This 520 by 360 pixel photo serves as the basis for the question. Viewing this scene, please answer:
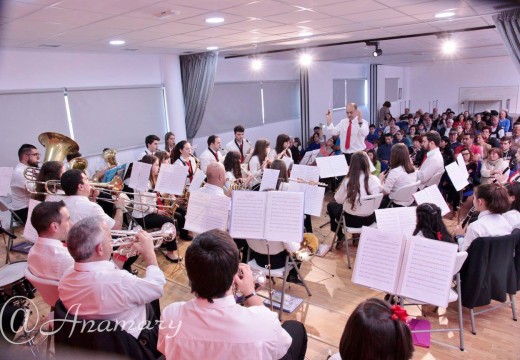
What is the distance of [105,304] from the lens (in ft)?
5.89

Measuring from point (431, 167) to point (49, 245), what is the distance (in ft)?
14.8

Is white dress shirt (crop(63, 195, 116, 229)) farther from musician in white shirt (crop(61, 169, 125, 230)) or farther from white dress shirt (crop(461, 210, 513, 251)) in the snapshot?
white dress shirt (crop(461, 210, 513, 251))

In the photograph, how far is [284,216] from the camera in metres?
2.82

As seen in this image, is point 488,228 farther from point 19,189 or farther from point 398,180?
point 19,189

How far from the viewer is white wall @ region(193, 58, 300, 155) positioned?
26.8 feet

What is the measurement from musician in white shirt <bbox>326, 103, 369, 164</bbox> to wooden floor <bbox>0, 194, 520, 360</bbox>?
8.55ft

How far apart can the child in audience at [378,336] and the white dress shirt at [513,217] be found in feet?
7.80

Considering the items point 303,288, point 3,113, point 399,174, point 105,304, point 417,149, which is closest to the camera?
point 105,304

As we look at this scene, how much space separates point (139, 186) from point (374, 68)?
11619 mm

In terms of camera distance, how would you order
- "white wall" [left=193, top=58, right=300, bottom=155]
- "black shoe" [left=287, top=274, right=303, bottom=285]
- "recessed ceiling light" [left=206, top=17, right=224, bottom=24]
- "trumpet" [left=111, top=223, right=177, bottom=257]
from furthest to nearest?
"white wall" [left=193, top=58, right=300, bottom=155], "recessed ceiling light" [left=206, top=17, right=224, bottom=24], "black shoe" [left=287, top=274, right=303, bottom=285], "trumpet" [left=111, top=223, right=177, bottom=257]

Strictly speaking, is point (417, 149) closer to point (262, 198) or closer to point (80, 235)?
point (262, 198)

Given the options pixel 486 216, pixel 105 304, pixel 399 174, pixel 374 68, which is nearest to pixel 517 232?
pixel 486 216

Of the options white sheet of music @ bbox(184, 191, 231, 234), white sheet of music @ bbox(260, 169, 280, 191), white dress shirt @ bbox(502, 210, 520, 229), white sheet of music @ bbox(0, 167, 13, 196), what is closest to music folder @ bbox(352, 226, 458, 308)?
white sheet of music @ bbox(184, 191, 231, 234)

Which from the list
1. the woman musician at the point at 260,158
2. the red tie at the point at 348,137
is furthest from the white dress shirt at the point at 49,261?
the red tie at the point at 348,137
